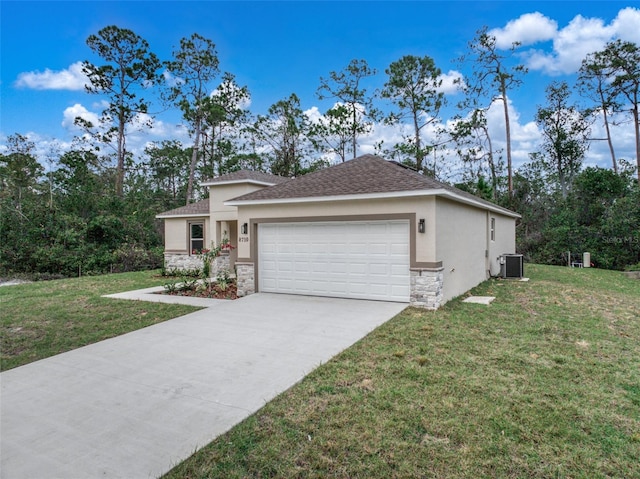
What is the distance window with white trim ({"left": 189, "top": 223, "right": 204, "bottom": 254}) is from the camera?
53.7ft

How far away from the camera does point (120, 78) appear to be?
2344 centimetres

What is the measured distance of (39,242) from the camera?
57.4 feet

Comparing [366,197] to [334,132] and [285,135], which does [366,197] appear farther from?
[285,135]

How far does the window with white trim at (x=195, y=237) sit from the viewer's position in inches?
645

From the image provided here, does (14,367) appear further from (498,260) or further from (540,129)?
(540,129)

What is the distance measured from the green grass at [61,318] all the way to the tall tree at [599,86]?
2944 centimetres

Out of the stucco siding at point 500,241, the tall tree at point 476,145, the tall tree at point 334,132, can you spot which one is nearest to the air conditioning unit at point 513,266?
the stucco siding at point 500,241

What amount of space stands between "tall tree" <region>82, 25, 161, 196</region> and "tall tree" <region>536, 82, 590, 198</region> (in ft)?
91.0

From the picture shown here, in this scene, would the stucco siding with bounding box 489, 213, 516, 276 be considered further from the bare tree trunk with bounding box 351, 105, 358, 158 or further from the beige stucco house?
the bare tree trunk with bounding box 351, 105, 358, 158

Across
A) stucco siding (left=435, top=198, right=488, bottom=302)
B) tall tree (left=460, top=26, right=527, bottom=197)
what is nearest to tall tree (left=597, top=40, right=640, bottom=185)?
tall tree (left=460, top=26, right=527, bottom=197)

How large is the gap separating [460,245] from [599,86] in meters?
23.5

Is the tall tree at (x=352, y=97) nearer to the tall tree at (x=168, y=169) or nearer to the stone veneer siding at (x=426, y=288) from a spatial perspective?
the tall tree at (x=168, y=169)

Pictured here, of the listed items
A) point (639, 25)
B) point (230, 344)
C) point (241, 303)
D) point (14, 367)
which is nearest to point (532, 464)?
point (230, 344)

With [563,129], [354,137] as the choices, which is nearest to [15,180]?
[354,137]
